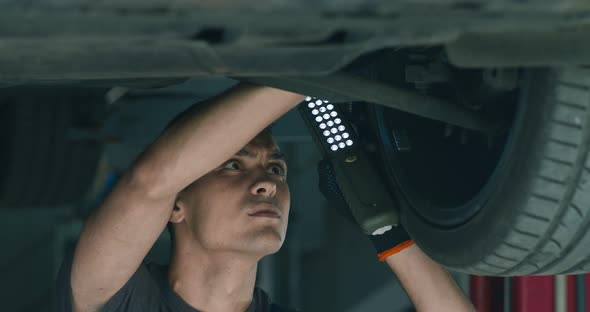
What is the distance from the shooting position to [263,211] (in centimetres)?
222

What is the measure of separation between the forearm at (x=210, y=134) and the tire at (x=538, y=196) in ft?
1.06

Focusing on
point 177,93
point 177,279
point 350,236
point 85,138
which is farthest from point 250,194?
point 350,236

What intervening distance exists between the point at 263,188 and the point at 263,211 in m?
0.06

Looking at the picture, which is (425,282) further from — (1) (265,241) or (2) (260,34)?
(2) (260,34)

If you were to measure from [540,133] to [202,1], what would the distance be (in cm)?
58

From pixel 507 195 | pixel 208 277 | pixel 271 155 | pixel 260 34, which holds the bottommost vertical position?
pixel 208 277

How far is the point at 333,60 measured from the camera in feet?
3.53

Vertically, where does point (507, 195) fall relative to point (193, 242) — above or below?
above

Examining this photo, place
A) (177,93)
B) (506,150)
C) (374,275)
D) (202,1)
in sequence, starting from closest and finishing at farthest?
(202,1)
(506,150)
(177,93)
(374,275)

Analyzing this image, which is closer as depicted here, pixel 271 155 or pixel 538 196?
pixel 538 196

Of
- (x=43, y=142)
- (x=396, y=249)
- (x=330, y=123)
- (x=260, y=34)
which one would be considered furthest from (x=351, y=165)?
(x=43, y=142)

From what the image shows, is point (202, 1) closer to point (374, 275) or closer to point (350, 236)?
point (374, 275)

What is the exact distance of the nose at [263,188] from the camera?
88.7 inches

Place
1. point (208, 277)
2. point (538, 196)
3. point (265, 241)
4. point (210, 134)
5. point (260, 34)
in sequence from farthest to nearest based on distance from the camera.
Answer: point (208, 277) < point (265, 241) < point (210, 134) < point (538, 196) < point (260, 34)
